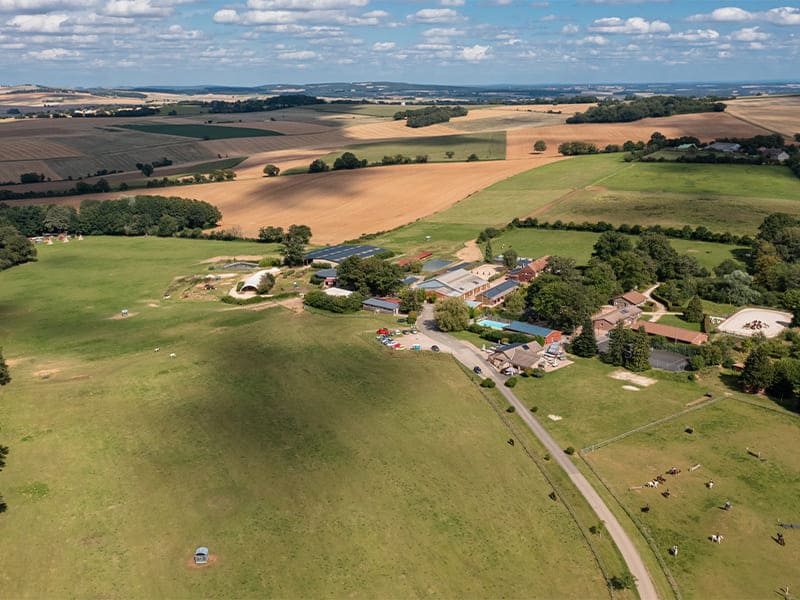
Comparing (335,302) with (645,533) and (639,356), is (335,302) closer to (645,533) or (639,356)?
(639,356)

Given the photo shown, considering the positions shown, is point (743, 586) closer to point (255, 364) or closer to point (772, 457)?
point (772, 457)

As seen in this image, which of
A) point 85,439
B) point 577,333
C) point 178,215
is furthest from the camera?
point 178,215

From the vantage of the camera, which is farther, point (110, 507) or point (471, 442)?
point (471, 442)

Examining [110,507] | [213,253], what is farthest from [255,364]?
[213,253]

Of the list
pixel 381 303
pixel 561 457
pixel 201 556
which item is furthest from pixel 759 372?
pixel 201 556

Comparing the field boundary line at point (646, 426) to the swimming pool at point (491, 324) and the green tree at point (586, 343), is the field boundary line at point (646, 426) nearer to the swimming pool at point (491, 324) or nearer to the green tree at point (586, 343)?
the green tree at point (586, 343)

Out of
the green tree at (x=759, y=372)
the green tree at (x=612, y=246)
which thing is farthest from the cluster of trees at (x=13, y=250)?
the green tree at (x=759, y=372)

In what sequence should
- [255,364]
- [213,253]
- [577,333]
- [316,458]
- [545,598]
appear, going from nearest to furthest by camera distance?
1. [545,598]
2. [316,458]
3. [255,364]
4. [577,333]
5. [213,253]
